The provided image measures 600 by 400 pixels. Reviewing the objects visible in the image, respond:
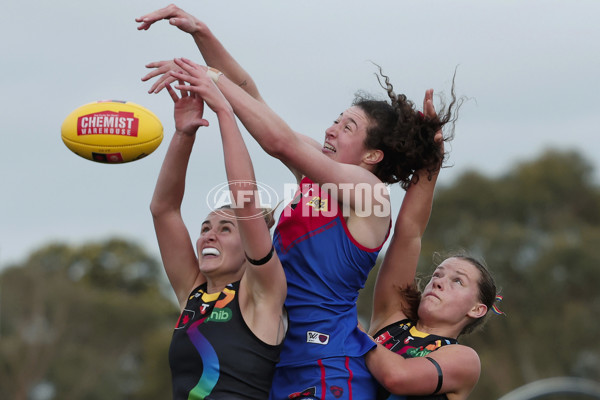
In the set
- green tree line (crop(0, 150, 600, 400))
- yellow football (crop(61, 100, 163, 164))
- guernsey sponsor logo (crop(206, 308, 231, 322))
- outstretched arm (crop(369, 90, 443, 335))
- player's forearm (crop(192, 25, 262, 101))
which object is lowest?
green tree line (crop(0, 150, 600, 400))

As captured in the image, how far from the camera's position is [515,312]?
34250 mm

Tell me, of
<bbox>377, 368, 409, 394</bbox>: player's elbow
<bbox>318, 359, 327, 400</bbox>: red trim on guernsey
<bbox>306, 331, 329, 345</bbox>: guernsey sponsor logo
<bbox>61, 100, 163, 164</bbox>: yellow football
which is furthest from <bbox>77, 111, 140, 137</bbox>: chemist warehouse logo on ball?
<bbox>377, 368, 409, 394</bbox>: player's elbow

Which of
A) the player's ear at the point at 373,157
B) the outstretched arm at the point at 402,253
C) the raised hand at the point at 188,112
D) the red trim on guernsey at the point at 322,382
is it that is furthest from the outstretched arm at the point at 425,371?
the raised hand at the point at 188,112

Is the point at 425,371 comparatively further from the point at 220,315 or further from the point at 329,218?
the point at 220,315

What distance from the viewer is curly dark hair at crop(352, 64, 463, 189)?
6562 millimetres

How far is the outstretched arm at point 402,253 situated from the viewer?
7.04 m

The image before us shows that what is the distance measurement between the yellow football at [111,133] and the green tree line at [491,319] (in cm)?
1877

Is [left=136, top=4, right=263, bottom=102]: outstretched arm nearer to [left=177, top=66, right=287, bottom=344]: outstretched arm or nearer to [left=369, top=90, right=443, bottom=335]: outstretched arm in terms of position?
[left=177, top=66, right=287, bottom=344]: outstretched arm

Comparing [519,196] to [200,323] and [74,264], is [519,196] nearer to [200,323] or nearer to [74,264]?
[74,264]

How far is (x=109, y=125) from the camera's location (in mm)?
6688

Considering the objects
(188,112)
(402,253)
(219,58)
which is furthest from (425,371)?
(219,58)

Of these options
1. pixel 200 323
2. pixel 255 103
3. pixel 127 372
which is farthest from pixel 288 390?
pixel 127 372

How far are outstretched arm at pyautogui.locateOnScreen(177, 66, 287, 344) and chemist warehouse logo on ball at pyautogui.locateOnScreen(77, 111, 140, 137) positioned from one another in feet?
3.05

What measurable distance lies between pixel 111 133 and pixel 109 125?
0.06 meters
